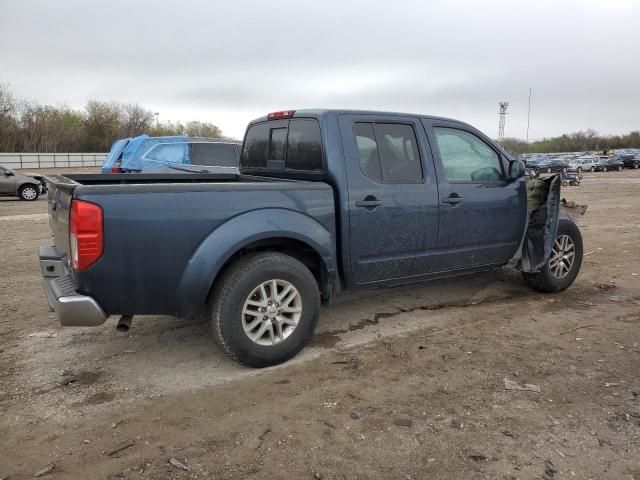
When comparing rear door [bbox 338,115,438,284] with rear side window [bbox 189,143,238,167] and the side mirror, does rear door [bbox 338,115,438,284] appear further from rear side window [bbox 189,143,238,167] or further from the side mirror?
rear side window [bbox 189,143,238,167]

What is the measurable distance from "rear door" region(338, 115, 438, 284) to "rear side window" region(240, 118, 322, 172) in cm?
28

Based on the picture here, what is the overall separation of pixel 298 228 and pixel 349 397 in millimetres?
1270

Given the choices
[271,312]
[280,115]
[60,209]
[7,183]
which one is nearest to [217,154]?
[280,115]

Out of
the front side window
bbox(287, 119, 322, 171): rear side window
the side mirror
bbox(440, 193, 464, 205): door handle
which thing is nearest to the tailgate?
bbox(287, 119, 322, 171): rear side window

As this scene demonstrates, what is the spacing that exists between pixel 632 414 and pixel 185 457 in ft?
8.90

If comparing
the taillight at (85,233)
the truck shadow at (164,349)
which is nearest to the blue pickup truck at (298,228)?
the taillight at (85,233)

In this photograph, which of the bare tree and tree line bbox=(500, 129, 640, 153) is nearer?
the bare tree

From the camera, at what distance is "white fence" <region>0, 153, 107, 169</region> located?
4622 cm

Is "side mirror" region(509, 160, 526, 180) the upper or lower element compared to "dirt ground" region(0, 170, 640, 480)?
upper

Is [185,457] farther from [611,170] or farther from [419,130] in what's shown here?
[611,170]

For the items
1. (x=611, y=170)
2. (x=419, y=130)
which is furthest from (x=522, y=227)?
(x=611, y=170)

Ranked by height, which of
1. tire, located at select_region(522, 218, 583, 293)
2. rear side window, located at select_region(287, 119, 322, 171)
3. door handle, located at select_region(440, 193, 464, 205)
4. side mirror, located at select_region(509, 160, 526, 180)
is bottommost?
tire, located at select_region(522, 218, 583, 293)

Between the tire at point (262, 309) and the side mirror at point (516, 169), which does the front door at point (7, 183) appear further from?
the side mirror at point (516, 169)

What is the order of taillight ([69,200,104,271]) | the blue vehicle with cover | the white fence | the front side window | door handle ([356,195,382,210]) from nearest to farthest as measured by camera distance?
taillight ([69,200,104,271]) → door handle ([356,195,382,210]) → the front side window → the blue vehicle with cover → the white fence
